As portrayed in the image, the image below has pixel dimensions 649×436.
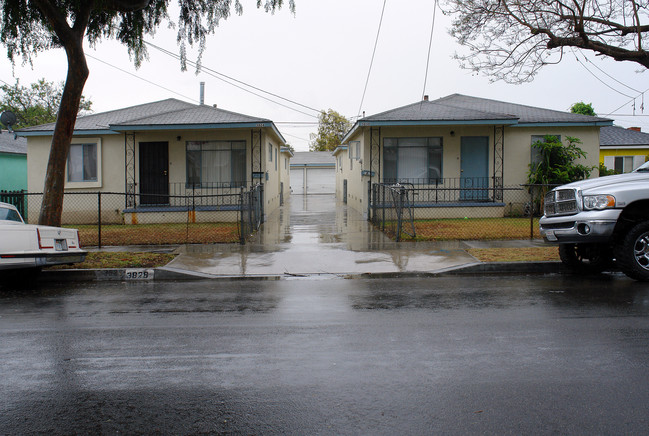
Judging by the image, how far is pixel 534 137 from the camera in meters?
19.3

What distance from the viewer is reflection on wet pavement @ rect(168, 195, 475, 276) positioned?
9930mm

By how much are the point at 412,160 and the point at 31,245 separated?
13661mm

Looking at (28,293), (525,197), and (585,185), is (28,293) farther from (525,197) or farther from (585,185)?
(525,197)

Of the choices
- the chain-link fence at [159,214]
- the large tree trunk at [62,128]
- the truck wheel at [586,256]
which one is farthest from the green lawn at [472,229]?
the large tree trunk at [62,128]

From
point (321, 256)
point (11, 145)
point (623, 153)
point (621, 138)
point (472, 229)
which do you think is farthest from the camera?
point (621, 138)

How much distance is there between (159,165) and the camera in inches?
752

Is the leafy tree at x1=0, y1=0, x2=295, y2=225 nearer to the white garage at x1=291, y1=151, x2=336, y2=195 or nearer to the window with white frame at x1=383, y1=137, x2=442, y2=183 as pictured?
the window with white frame at x1=383, y1=137, x2=442, y2=183

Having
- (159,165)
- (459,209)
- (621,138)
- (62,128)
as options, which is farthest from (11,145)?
(621,138)

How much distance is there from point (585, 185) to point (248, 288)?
570 cm

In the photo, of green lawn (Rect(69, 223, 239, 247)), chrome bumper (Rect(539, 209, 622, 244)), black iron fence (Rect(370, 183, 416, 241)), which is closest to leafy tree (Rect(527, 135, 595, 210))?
black iron fence (Rect(370, 183, 416, 241))

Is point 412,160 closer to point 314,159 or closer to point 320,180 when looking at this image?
point 320,180

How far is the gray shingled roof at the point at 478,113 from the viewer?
58.8 feet

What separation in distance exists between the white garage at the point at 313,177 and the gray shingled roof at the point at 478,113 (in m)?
22.5

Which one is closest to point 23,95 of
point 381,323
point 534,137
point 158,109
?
point 158,109
